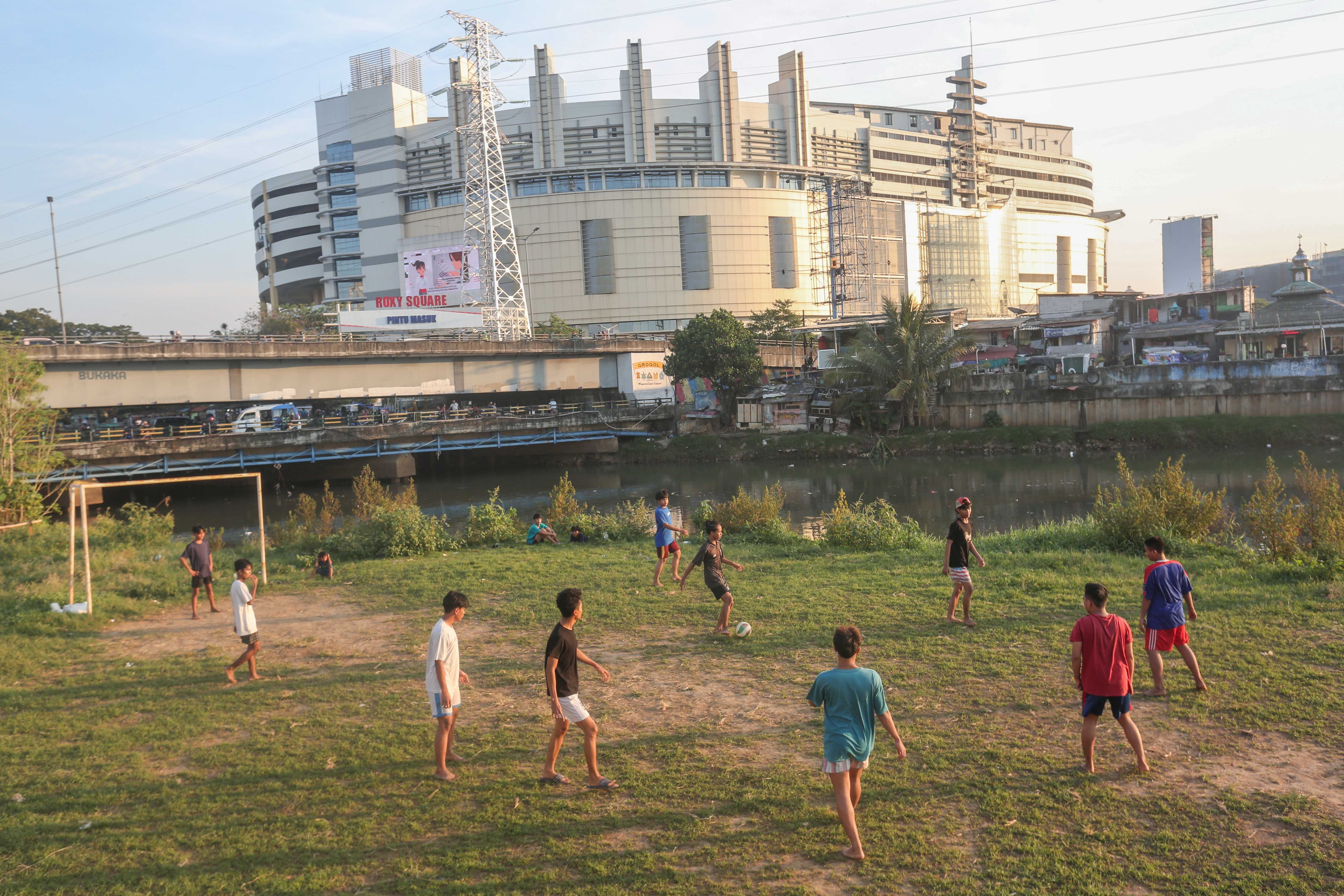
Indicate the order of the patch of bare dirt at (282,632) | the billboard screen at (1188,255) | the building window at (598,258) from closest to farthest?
1. the patch of bare dirt at (282,632)
2. the billboard screen at (1188,255)
3. the building window at (598,258)

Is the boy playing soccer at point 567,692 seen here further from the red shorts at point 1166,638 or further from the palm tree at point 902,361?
the palm tree at point 902,361

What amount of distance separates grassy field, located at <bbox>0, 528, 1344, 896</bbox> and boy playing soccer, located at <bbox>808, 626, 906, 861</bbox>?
0.32 m

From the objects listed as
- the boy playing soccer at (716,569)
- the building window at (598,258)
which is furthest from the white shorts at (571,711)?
the building window at (598,258)

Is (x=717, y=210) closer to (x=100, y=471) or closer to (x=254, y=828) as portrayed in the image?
(x=100, y=471)

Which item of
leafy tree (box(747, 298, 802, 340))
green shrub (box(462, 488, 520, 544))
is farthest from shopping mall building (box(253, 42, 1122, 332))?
green shrub (box(462, 488, 520, 544))

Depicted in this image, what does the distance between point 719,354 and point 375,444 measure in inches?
781

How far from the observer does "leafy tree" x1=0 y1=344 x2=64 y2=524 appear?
64.3ft

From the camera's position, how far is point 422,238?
262 ft

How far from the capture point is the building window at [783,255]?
82.6 meters

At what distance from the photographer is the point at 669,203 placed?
260 ft

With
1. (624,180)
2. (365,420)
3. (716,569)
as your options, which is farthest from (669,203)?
(716,569)

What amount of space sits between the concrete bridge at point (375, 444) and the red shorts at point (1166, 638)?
102ft

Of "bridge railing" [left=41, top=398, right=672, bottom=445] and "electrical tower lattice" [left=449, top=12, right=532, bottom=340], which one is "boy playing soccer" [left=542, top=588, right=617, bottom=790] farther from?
"electrical tower lattice" [left=449, top=12, right=532, bottom=340]

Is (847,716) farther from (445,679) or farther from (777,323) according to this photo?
(777,323)
